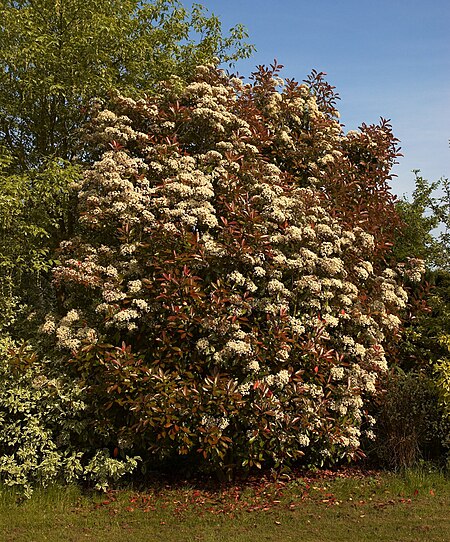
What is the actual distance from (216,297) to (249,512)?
2.42 metres

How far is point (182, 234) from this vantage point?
7074mm

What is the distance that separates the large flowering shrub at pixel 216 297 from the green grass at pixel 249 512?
0.48 m

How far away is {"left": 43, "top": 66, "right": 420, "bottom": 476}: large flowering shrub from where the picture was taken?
6.73m

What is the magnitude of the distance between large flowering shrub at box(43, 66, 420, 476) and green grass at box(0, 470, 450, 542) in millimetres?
482

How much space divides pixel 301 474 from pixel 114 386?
2926mm

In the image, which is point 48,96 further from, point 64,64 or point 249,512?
point 249,512

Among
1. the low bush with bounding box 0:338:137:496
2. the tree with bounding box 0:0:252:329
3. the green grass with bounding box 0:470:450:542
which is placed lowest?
the green grass with bounding box 0:470:450:542

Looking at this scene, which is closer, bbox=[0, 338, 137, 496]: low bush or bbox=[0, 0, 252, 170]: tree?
bbox=[0, 338, 137, 496]: low bush

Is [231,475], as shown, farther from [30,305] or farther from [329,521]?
[30,305]

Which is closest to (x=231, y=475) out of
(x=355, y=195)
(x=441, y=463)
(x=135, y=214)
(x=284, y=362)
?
(x=284, y=362)

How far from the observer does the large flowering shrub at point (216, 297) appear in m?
6.73

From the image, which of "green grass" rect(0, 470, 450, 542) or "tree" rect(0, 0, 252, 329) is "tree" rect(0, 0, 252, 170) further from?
"green grass" rect(0, 470, 450, 542)

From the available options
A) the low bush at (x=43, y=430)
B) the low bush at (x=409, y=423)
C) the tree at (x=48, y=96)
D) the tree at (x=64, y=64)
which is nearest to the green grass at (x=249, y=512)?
the low bush at (x=43, y=430)

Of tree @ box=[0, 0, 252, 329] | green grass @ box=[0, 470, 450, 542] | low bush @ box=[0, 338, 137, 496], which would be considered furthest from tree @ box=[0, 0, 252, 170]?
green grass @ box=[0, 470, 450, 542]
